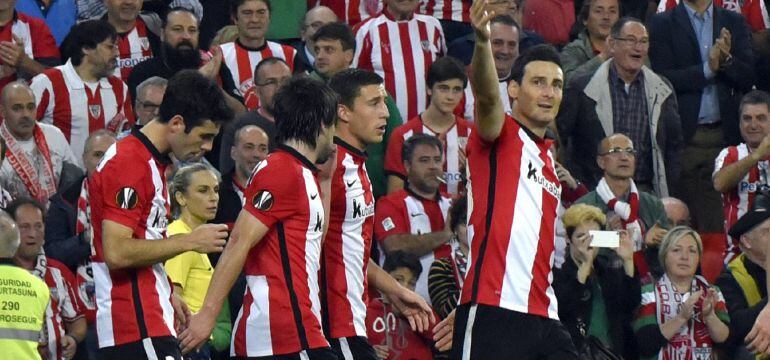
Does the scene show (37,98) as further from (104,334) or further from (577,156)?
(104,334)

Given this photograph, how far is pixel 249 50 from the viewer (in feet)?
43.9

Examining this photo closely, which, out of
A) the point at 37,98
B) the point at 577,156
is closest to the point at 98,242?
the point at 37,98

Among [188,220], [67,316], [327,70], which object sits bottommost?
[67,316]

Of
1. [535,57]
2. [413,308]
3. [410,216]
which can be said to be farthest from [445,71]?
[535,57]

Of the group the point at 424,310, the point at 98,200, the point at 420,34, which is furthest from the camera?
the point at 420,34

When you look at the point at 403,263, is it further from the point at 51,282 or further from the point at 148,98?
the point at 148,98

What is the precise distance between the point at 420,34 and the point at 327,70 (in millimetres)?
1374

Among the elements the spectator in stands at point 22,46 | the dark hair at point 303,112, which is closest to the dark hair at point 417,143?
the spectator in stands at point 22,46

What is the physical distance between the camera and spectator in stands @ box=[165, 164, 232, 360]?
31.2 feet

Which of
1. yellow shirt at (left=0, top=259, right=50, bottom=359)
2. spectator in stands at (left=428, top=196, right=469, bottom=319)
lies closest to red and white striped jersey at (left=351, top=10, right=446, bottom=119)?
spectator in stands at (left=428, top=196, right=469, bottom=319)

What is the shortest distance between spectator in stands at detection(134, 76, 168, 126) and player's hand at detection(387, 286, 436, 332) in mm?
3897

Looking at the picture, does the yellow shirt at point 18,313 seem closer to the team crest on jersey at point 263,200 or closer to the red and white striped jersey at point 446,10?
the team crest on jersey at point 263,200

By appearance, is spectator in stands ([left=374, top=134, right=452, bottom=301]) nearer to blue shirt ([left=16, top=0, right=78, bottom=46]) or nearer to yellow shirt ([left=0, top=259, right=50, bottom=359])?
yellow shirt ([left=0, top=259, right=50, bottom=359])

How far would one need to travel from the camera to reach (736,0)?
14984 millimetres
